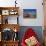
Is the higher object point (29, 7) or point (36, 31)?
point (29, 7)

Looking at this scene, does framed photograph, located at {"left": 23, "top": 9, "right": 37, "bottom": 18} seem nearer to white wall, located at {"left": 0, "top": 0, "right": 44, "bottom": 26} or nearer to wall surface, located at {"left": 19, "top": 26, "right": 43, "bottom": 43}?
white wall, located at {"left": 0, "top": 0, "right": 44, "bottom": 26}

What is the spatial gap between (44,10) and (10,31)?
4.53ft

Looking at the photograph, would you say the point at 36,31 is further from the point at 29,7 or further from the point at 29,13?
the point at 29,7

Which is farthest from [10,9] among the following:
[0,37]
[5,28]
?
[0,37]

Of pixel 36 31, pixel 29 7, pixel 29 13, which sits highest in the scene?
pixel 29 7

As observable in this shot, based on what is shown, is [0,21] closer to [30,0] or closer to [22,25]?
[22,25]

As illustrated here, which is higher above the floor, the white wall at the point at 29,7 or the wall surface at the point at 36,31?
the white wall at the point at 29,7

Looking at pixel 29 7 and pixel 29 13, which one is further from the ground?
pixel 29 7

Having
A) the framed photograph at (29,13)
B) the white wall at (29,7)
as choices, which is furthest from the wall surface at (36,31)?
the framed photograph at (29,13)

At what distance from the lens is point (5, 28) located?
17.8 ft

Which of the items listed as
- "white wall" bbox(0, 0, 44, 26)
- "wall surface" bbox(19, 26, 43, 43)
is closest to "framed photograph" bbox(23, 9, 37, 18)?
"white wall" bbox(0, 0, 44, 26)

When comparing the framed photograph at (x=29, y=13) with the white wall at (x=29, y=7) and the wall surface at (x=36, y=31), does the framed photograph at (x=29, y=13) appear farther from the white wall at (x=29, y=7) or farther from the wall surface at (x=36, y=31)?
the wall surface at (x=36, y=31)

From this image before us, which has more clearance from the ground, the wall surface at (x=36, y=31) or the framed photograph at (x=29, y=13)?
the framed photograph at (x=29, y=13)

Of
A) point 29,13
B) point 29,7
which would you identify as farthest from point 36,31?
point 29,7
